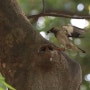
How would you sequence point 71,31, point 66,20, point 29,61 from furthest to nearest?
1. point 66,20
2. point 71,31
3. point 29,61

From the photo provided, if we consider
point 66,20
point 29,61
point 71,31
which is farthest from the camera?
point 66,20

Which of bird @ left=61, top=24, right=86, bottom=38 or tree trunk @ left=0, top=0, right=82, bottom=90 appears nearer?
tree trunk @ left=0, top=0, right=82, bottom=90

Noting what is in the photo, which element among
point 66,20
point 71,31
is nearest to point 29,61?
point 71,31

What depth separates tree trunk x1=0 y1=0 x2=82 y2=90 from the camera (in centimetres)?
122

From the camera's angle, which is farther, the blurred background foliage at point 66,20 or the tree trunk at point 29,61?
the blurred background foliage at point 66,20

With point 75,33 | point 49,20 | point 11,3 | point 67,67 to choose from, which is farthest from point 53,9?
point 67,67

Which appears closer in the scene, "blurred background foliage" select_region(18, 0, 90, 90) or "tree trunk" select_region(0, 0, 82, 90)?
"tree trunk" select_region(0, 0, 82, 90)

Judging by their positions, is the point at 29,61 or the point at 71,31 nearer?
the point at 29,61

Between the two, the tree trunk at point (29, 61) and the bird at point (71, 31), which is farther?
the bird at point (71, 31)

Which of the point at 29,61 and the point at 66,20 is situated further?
the point at 66,20

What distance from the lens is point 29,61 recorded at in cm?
124

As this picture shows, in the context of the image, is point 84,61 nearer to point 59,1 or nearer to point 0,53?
point 59,1

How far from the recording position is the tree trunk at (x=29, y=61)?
1225 mm

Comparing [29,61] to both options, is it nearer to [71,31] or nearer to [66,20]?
[71,31]
